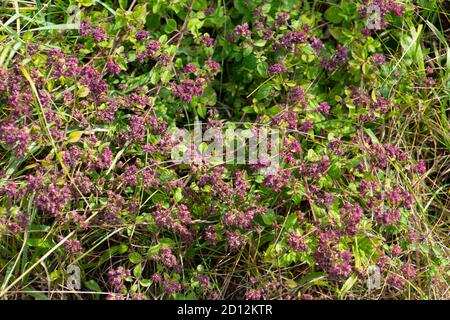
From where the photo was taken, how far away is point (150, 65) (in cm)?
320

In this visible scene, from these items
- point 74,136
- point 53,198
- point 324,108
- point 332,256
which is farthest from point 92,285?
point 324,108

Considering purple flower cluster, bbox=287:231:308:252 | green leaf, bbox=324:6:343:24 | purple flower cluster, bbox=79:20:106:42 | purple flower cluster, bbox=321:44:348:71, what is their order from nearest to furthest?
purple flower cluster, bbox=287:231:308:252, purple flower cluster, bbox=79:20:106:42, purple flower cluster, bbox=321:44:348:71, green leaf, bbox=324:6:343:24

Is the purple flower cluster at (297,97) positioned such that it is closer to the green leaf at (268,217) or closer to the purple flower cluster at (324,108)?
the purple flower cluster at (324,108)

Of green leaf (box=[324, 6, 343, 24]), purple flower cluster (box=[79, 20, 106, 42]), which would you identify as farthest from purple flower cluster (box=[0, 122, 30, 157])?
green leaf (box=[324, 6, 343, 24])

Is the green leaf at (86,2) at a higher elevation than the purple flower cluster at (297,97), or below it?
higher

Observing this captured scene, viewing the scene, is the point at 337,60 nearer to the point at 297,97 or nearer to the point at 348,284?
the point at 297,97

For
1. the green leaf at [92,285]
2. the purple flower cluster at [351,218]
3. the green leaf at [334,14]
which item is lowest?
the green leaf at [92,285]

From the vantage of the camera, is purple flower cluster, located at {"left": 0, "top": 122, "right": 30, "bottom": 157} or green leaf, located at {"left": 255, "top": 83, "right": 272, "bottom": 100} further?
green leaf, located at {"left": 255, "top": 83, "right": 272, "bottom": 100}

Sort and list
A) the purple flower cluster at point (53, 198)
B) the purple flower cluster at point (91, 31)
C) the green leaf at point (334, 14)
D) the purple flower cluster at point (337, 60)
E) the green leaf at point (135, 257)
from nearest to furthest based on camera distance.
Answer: the purple flower cluster at point (53, 198) → the green leaf at point (135, 257) → the purple flower cluster at point (91, 31) → the purple flower cluster at point (337, 60) → the green leaf at point (334, 14)

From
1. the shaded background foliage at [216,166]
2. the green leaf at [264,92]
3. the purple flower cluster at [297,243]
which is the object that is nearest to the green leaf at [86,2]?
the shaded background foliage at [216,166]

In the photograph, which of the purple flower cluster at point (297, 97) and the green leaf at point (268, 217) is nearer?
the green leaf at point (268, 217)

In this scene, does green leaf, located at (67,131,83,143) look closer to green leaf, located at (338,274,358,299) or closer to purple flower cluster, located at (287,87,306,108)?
purple flower cluster, located at (287,87,306,108)

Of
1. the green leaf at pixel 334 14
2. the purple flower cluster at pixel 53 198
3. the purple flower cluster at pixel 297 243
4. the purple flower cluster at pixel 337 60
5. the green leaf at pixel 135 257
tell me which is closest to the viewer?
the purple flower cluster at pixel 53 198

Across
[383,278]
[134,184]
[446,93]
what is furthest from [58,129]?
[446,93]
